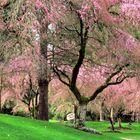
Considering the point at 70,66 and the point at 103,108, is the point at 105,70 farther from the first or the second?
the point at 103,108

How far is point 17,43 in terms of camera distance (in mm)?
16969

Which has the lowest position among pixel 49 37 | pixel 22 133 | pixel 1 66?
pixel 22 133

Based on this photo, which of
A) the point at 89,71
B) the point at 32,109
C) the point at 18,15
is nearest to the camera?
the point at 18,15

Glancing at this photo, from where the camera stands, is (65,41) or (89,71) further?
(89,71)

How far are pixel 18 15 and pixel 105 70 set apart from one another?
1308 centimetres

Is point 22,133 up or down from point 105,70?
down

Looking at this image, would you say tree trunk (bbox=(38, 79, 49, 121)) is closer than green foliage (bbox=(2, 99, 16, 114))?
Yes

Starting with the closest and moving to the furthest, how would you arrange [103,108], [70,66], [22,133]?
[22,133] < [70,66] < [103,108]

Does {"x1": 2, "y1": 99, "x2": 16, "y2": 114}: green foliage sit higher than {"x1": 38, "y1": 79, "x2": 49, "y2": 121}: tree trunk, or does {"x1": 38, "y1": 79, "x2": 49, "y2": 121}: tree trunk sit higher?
{"x1": 2, "y1": 99, "x2": 16, "y2": 114}: green foliage

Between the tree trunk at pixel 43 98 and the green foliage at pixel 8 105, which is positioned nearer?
the tree trunk at pixel 43 98

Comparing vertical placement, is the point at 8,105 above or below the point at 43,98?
above

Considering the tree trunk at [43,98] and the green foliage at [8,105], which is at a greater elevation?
the green foliage at [8,105]

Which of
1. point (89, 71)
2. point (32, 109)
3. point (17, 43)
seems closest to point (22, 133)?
point (17, 43)

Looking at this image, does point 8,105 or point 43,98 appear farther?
point 8,105
